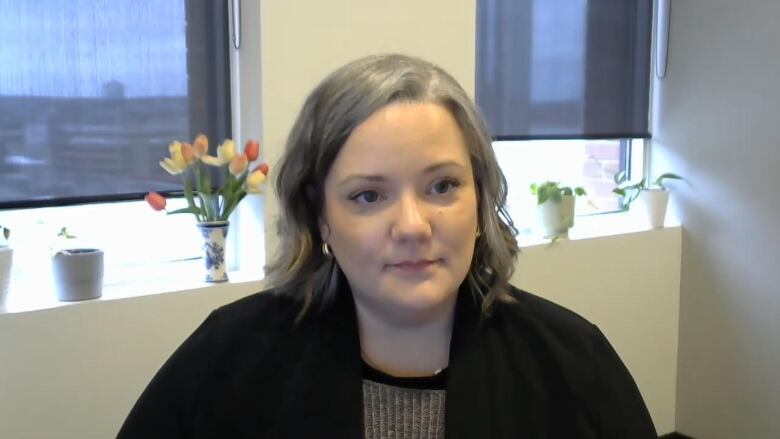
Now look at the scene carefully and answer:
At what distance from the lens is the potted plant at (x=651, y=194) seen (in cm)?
304

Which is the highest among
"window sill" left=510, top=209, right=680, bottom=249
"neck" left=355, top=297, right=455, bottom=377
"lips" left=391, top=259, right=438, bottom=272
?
"lips" left=391, top=259, right=438, bottom=272

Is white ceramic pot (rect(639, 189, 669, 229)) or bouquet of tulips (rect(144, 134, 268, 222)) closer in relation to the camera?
bouquet of tulips (rect(144, 134, 268, 222))

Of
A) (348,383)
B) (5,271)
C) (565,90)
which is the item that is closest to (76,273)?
(5,271)

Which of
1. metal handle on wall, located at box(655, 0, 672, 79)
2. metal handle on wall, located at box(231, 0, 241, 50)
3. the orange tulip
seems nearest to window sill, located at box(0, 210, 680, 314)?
the orange tulip

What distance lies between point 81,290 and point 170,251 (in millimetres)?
396

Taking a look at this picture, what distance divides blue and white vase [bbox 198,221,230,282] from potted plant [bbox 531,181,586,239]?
1.20 metres

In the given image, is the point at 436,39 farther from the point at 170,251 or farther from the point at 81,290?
the point at 81,290

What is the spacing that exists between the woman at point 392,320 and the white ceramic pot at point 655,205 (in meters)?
1.88

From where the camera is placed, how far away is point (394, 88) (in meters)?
1.16

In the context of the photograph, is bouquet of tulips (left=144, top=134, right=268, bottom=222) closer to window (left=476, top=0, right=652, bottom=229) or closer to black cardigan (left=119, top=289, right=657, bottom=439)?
black cardigan (left=119, top=289, right=657, bottom=439)

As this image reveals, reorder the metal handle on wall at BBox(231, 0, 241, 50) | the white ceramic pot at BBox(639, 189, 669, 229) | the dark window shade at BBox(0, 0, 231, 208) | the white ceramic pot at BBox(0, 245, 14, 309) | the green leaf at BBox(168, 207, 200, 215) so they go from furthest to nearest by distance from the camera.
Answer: the white ceramic pot at BBox(639, 189, 669, 229) → the metal handle on wall at BBox(231, 0, 241, 50) → the green leaf at BBox(168, 207, 200, 215) → the dark window shade at BBox(0, 0, 231, 208) → the white ceramic pot at BBox(0, 245, 14, 309)

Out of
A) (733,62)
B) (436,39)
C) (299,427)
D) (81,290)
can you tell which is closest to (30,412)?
(81,290)

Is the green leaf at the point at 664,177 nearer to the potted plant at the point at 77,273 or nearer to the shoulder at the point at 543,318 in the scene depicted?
the shoulder at the point at 543,318

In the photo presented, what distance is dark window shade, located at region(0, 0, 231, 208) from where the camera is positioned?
6.20 ft
